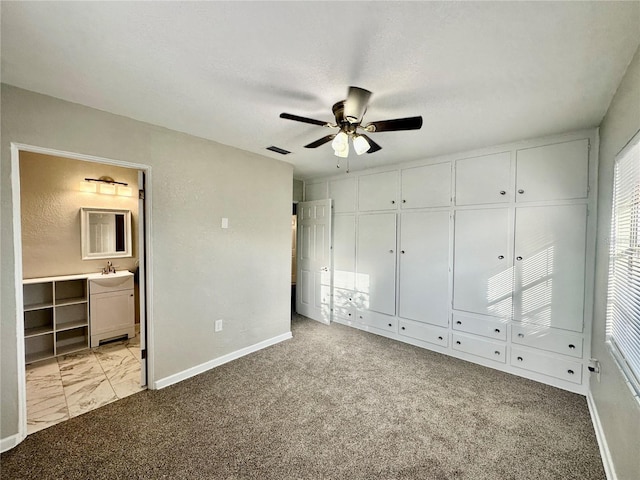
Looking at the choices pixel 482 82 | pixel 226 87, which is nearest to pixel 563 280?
pixel 482 82

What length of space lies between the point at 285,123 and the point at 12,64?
1.74 metres

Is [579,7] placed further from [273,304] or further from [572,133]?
[273,304]

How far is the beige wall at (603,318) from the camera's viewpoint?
1.40 metres

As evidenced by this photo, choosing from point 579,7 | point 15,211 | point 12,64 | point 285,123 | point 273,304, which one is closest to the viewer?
point 579,7

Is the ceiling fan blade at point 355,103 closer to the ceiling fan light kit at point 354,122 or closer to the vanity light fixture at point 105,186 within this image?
the ceiling fan light kit at point 354,122

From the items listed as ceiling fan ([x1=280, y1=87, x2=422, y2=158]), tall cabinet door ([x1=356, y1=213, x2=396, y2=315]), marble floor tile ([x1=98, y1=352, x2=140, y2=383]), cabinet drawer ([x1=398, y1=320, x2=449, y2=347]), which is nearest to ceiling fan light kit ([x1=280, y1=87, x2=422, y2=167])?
ceiling fan ([x1=280, y1=87, x2=422, y2=158])

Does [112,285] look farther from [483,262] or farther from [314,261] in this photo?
[483,262]

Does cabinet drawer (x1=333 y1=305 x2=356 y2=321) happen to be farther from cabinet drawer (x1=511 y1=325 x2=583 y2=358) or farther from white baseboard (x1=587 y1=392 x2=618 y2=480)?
white baseboard (x1=587 y1=392 x2=618 y2=480)

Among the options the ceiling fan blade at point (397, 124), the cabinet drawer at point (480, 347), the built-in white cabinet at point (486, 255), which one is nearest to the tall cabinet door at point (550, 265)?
the built-in white cabinet at point (486, 255)

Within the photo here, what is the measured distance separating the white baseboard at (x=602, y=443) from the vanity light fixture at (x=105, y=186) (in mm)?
5468

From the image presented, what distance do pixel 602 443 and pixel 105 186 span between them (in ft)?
18.5

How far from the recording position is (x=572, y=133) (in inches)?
99.5

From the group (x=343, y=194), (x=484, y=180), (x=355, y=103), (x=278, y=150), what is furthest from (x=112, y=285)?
(x=484, y=180)

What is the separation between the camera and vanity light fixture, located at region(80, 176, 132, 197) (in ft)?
11.4
